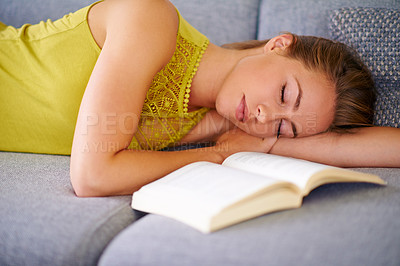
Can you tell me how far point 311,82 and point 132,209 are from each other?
2.15 ft

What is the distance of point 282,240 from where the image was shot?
637mm

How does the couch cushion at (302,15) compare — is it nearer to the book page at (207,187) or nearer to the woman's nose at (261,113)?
the woman's nose at (261,113)

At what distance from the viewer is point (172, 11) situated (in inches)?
43.8

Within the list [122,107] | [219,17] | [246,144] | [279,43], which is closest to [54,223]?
[122,107]

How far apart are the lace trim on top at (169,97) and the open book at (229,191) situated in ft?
1.21

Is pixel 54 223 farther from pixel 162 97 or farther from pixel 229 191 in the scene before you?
pixel 162 97

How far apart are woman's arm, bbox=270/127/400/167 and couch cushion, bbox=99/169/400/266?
1.24 ft

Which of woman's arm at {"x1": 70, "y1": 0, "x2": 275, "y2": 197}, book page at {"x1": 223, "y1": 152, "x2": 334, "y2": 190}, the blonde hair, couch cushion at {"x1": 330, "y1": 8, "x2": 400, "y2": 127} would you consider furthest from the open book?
couch cushion at {"x1": 330, "y1": 8, "x2": 400, "y2": 127}

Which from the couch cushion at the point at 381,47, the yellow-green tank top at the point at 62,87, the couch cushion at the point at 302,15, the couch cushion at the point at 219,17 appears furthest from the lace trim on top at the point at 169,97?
the couch cushion at the point at 381,47

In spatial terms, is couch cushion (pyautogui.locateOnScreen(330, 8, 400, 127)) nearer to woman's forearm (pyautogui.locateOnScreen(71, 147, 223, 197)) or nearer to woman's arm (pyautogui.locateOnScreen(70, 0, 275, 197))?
woman's arm (pyautogui.locateOnScreen(70, 0, 275, 197))

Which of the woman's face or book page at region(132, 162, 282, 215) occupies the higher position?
the woman's face

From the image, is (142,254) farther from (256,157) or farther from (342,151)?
(342,151)

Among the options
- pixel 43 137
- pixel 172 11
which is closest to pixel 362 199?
pixel 172 11

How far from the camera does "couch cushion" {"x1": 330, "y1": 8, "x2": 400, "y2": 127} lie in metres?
1.29
